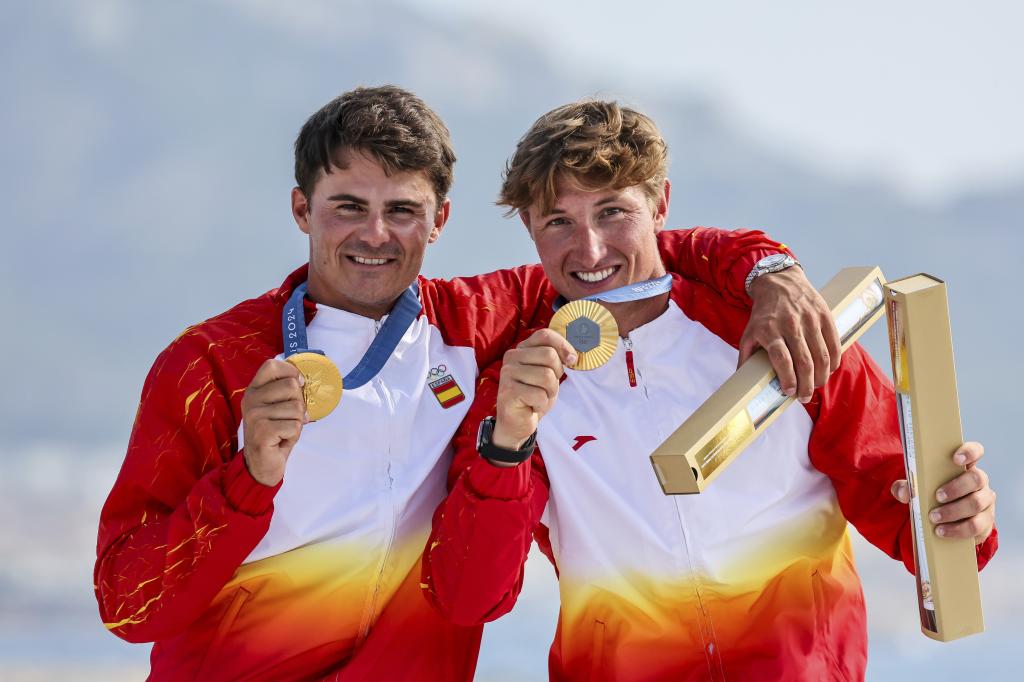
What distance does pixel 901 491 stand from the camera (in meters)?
3.21

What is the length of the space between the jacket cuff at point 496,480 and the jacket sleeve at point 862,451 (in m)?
1.04

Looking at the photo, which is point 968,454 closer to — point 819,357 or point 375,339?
point 819,357

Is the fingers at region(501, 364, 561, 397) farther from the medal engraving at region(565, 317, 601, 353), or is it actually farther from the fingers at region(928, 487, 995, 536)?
the fingers at region(928, 487, 995, 536)

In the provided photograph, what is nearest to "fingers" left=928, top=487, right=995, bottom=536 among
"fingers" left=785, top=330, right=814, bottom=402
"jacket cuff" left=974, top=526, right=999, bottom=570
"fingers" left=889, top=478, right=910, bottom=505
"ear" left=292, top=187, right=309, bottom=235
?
"fingers" left=889, top=478, right=910, bottom=505

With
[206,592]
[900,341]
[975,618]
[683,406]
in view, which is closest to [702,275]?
[683,406]

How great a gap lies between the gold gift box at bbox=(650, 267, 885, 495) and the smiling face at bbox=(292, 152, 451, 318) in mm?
1224

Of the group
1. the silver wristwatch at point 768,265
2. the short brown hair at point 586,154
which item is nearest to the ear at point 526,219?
the short brown hair at point 586,154

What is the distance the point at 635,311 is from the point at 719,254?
373mm

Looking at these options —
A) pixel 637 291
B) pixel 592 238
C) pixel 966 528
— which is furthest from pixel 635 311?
pixel 966 528

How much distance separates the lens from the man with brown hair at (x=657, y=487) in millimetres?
3363

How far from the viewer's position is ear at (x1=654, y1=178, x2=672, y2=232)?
3791 mm

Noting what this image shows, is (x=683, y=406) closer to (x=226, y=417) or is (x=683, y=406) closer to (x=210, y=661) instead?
(x=226, y=417)

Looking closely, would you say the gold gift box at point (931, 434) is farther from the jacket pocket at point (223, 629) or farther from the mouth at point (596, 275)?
the jacket pocket at point (223, 629)

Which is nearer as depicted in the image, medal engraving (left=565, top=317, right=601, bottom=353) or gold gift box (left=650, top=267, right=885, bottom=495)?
gold gift box (left=650, top=267, right=885, bottom=495)
